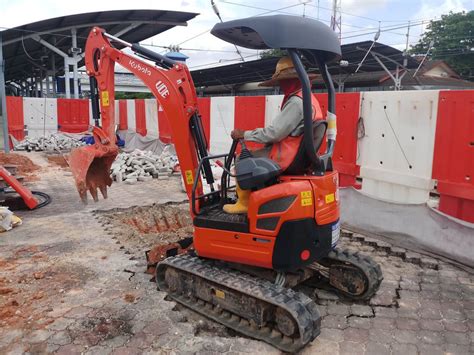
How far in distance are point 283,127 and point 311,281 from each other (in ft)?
6.35

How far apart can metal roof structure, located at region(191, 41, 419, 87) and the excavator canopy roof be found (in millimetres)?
10793

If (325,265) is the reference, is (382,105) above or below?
→ above

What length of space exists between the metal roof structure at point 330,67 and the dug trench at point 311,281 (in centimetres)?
908

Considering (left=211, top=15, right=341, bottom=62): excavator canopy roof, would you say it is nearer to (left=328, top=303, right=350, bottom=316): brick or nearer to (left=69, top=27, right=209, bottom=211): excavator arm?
(left=69, top=27, right=209, bottom=211): excavator arm

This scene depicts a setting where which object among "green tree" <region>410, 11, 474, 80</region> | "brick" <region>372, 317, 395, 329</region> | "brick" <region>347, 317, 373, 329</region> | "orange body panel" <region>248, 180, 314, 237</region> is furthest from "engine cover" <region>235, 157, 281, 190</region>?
"green tree" <region>410, 11, 474, 80</region>

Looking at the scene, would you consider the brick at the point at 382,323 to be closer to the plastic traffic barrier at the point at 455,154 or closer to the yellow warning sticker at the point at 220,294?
the yellow warning sticker at the point at 220,294

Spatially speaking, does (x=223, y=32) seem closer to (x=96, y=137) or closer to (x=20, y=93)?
(x=96, y=137)

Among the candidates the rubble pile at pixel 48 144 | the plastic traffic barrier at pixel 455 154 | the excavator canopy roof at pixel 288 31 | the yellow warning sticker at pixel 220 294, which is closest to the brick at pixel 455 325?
the plastic traffic barrier at pixel 455 154

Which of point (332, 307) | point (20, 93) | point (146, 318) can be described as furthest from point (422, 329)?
point (20, 93)

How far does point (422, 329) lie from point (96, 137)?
181 inches

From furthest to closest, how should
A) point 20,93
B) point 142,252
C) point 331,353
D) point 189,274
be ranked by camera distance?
point 20,93 < point 142,252 < point 189,274 < point 331,353

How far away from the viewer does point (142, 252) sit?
562cm

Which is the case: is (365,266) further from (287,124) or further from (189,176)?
(189,176)

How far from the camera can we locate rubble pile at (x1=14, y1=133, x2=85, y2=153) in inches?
655
